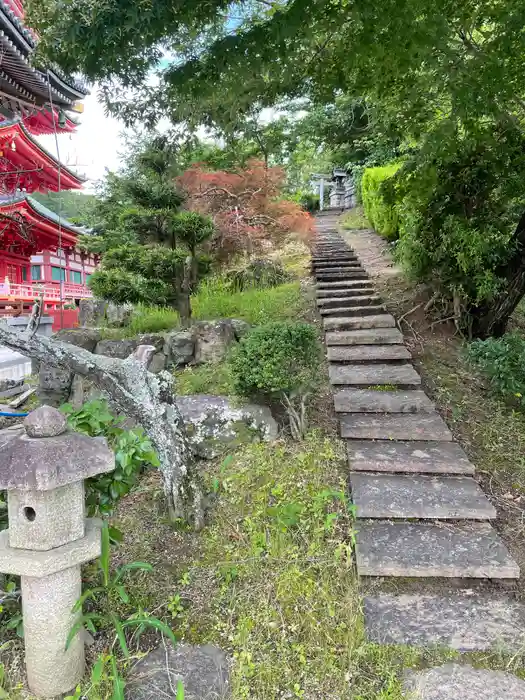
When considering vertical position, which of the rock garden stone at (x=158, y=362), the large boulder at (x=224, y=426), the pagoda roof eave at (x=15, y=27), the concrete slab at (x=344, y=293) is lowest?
the large boulder at (x=224, y=426)

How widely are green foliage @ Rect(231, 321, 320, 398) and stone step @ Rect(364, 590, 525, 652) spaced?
164cm

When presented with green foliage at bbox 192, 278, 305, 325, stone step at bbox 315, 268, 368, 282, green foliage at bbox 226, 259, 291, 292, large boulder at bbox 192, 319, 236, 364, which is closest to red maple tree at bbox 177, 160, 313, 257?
green foliage at bbox 226, 259, 291, 292

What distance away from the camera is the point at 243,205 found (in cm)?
701

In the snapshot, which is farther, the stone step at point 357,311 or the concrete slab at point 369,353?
the stone step at point 357,311

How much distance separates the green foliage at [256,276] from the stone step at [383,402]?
11.4 ft

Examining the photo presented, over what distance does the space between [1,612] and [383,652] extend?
68.5 inches

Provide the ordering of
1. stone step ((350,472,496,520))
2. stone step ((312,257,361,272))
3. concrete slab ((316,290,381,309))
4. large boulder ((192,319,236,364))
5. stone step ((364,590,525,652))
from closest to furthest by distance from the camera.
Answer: stone step ((364,590,525,652)), stone step ((350,472,496,520)), large boulder ((192,319,236,364)), concrete slab ((316,290,381,309)), stone step ((312,257,361,272))

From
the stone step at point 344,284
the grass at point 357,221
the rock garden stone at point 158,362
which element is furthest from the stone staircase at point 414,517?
the grass at point 357,221

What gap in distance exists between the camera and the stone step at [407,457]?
3129 millimetres

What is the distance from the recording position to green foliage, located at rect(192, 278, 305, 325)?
18.3ft

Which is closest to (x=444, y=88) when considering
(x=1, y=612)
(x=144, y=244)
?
(x=144, y=244)

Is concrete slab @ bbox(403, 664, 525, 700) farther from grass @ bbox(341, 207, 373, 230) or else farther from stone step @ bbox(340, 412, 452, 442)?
grass @ bbox(341, 207, 373, 230)

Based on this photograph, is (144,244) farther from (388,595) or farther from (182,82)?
(388,595)

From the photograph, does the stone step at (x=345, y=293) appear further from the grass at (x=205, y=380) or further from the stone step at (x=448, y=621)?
the stone step at (x=448, y=621)
